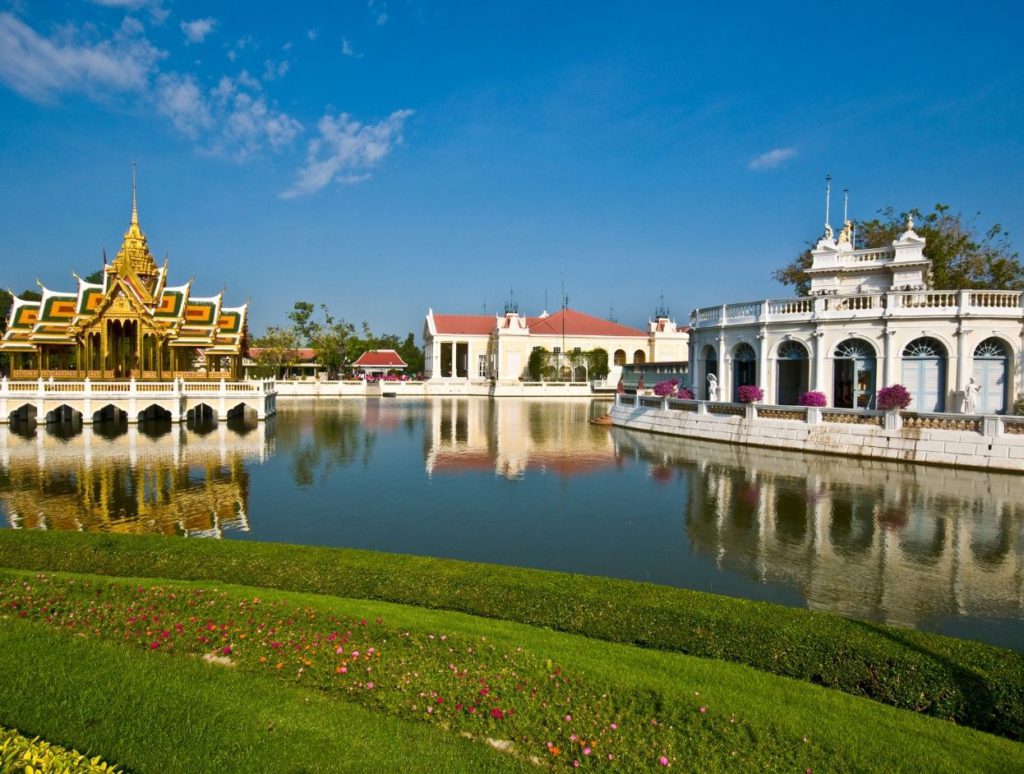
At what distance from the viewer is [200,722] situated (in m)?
4.81

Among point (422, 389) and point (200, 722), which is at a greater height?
point (422, 389)

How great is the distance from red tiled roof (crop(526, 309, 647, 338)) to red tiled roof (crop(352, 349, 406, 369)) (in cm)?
1919

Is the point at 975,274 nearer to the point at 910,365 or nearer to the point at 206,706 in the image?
the point at 910,365

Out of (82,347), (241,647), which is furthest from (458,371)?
(241,647)

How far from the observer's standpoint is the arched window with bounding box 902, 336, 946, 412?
2300 centimetres

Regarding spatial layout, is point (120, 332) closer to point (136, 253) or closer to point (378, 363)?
point (136, 253)

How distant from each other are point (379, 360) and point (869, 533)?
77.5 m

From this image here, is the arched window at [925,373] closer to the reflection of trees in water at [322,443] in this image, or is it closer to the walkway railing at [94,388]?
the reflection of trees in water at [322,443]

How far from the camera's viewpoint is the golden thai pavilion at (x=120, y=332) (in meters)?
34.4

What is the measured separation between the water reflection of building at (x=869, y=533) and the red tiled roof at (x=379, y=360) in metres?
68.2

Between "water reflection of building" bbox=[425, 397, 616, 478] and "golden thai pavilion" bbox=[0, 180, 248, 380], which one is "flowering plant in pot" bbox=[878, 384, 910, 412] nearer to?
"water reflection of building" bbox=[425, 397, 616, 478]

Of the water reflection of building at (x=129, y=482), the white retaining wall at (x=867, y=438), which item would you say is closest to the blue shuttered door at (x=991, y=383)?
the white retaining wall at (x=867, y=438)

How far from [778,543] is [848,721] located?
6.80 meters

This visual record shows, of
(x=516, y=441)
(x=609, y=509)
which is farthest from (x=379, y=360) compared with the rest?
(x=609, y=509)
